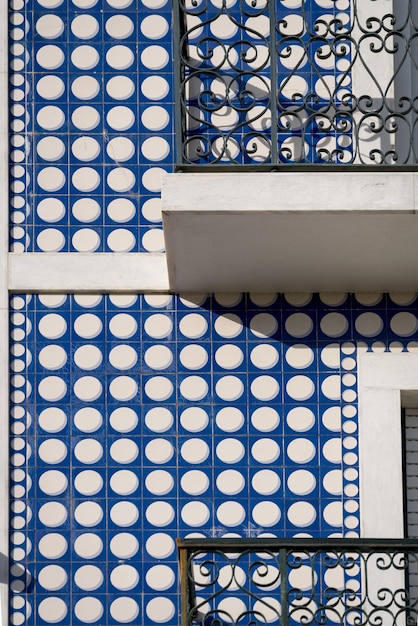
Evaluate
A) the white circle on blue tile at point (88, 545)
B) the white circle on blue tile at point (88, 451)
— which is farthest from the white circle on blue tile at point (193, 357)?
the white circle on blue tile at point (88, 545)

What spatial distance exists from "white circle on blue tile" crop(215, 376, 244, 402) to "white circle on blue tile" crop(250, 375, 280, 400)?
0.09 metres

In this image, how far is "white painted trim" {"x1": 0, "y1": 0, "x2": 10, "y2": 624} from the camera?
25.4 feet

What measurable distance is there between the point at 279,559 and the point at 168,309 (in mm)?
1962

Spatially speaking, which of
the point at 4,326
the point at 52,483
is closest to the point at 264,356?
the point at 52,483

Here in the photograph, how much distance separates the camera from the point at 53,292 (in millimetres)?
8055

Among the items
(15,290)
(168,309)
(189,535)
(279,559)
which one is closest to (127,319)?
(168,309)

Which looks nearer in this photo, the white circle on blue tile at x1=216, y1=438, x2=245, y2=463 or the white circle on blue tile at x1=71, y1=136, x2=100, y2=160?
the white circle on blue tile at x1=216, y1=438, x2=245, y2=463

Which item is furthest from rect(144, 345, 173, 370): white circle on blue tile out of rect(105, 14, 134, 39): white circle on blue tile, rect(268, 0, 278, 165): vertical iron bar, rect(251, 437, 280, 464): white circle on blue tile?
rect(105, 14, 134, 39): white circle on blue tile

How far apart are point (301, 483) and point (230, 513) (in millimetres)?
512

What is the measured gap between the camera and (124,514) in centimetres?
786

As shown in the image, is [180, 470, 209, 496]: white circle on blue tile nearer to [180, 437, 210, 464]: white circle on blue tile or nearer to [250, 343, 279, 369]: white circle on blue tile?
[180, 437, 210, 464]: white circle on blue tile

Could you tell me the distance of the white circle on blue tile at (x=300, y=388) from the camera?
26.3ft

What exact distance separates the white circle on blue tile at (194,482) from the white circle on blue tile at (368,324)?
1453mm

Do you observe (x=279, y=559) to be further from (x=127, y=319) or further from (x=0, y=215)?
(x=0, y=215)
